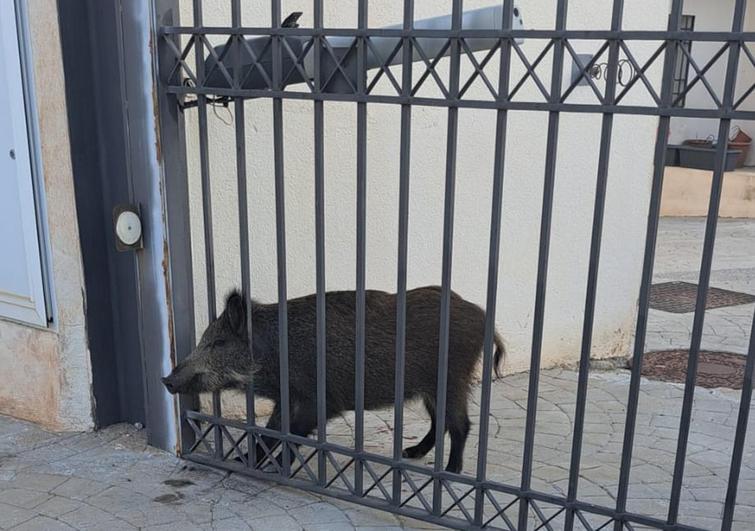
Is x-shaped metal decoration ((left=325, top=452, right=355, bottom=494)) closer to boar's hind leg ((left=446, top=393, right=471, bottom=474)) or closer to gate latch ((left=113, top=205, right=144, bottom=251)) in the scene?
boar's hind leg ((left=446, top=393, right=471, bottom=474))

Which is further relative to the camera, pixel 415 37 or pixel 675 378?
pixel 675 378

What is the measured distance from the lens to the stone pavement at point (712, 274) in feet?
21.9

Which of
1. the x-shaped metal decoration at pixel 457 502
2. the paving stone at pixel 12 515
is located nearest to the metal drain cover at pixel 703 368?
the x-shaped metal decoration at pixel 457 502

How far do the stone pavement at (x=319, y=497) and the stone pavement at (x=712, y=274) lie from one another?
1478mm

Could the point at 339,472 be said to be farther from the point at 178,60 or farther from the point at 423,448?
the point at 178,60

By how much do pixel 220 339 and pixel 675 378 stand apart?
346cm

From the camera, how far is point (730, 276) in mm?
8812

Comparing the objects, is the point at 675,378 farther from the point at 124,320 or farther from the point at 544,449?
the point at 124,320

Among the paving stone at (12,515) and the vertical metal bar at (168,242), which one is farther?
the vertical metal bar at (168,242)

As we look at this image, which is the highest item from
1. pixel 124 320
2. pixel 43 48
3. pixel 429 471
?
pixel 43 48

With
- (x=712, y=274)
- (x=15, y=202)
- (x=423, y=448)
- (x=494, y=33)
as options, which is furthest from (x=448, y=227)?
(x=712, y=274)

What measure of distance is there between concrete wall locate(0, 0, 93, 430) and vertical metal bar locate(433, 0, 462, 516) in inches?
84.5

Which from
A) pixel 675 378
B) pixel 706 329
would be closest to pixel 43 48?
pixel 675 378

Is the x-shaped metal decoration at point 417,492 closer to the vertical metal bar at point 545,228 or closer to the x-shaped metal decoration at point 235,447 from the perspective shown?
the vertical metal bar at point 545,228
